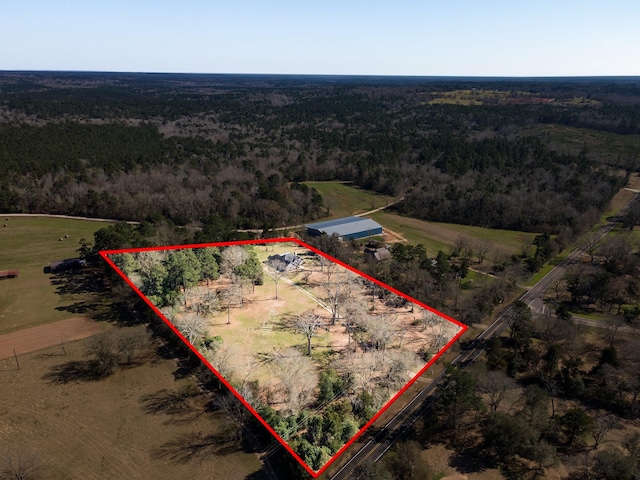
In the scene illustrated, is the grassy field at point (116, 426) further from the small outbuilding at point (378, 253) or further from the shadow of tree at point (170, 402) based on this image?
the small outbuilding at point (378, 253)

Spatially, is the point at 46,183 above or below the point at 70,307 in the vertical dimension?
above

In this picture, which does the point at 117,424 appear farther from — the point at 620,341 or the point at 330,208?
the point at 330,208

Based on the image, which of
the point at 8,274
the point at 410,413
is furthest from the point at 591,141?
the point at 8,274

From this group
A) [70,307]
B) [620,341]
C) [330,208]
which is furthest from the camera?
[330,208]

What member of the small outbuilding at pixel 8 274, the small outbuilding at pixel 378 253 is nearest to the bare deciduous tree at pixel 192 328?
the small outbuilding at pixel 378 253

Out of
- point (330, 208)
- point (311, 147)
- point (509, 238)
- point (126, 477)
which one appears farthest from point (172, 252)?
point (311, 147)

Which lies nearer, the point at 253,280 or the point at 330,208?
the point at 253,280

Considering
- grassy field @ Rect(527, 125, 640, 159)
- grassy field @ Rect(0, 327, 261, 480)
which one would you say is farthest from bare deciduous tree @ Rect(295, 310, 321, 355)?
grassy field @ Rect(527, 125, 640, 159)
